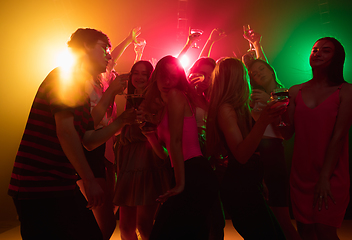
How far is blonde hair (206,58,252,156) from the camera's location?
5.49ft

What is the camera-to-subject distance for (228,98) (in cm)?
168

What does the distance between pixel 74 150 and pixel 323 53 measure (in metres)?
1.82

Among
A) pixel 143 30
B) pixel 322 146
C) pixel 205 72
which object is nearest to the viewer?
pixel 322 146

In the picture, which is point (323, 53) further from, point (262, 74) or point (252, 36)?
point (252, 36)

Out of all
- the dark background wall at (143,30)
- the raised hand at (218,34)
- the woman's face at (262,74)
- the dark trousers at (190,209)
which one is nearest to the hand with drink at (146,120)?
the dark trousers at (190,209)

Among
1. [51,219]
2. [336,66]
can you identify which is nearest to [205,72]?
[336,66]

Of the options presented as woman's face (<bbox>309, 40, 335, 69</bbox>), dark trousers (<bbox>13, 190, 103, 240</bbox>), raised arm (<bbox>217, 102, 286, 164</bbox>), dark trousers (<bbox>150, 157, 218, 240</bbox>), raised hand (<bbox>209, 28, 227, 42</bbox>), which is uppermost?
raised hand (<bbox>209, 28, 227, 42</bbox>)

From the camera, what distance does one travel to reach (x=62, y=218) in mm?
1270

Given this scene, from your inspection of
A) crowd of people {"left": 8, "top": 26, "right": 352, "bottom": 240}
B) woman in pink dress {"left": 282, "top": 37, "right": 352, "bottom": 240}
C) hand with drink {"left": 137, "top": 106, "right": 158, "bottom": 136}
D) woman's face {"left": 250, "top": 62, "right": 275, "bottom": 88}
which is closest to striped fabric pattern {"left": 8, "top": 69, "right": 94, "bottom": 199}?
crowd of people {"left": 8, "top": 26, "right": 352, "bottom": 240}

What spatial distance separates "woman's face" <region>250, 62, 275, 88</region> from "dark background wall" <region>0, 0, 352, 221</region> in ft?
6.88

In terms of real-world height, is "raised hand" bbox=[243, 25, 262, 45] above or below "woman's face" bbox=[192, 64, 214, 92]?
above

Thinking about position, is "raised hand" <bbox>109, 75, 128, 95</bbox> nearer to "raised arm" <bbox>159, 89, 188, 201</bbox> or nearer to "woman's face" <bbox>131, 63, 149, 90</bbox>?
"raised arm" <bbox>159, 89, 188, 201</bbox>

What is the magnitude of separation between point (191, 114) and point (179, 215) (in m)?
0.65

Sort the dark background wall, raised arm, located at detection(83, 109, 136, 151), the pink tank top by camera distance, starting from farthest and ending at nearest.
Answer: the dark background wall, the pink tank top, raised arm, located at detection(83, 109, 136, 151)
